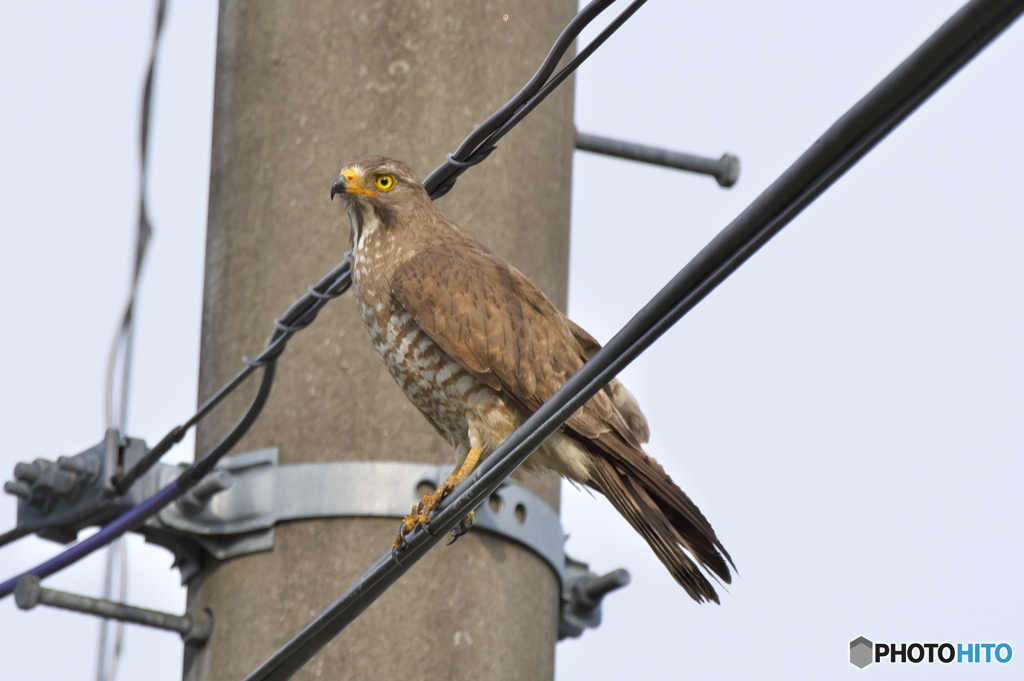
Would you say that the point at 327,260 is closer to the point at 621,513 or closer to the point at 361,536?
the point at 361,536

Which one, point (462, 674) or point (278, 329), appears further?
point (462, 674)

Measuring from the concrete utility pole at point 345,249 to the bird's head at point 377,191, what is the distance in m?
0.68

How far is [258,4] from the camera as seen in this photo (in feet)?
20.7

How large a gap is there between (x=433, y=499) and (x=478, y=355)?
16.8 inches

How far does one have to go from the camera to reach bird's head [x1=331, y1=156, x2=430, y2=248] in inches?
202

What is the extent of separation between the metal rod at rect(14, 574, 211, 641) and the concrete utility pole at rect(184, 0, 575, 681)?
2.9 inches

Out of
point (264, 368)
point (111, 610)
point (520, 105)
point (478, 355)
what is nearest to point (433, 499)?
point (478, 355)

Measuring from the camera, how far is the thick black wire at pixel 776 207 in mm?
2166

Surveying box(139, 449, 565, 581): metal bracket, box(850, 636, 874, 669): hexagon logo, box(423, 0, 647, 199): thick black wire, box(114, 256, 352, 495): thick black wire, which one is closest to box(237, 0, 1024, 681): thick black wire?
box(423, 0, 647, 199): thick black wire

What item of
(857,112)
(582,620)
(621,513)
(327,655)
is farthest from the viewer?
(582,620)

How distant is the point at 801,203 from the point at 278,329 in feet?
8.52

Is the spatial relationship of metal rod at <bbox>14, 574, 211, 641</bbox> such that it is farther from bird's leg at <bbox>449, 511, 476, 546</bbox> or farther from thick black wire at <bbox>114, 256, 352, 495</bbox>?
bird's leg at <bbox>449, 511, 476, 546</bbox>

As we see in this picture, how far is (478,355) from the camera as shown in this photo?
15.6ft

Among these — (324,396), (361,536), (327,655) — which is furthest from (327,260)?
(327,655)
